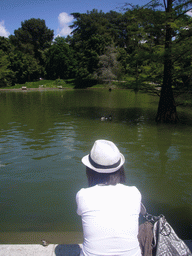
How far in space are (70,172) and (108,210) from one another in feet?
15.5

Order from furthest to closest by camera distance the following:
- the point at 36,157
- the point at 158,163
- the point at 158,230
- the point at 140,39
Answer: the point at 140,39
the point at 36,157
the point at 158,163
the point at 158,230

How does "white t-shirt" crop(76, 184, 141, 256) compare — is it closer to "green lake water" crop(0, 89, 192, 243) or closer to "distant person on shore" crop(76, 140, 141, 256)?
"distant person on shore" crop(76, 140, 141, 256)

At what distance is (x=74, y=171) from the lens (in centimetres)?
666

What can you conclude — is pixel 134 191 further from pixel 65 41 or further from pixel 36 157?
pixel 65 41

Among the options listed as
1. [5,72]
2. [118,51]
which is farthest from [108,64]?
[5,72]

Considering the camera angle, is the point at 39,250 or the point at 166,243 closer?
the point at 166,243

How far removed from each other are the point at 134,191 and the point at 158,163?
17.9 ft

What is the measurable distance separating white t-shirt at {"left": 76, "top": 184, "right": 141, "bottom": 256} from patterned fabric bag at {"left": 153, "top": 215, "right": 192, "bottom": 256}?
0.98 ft

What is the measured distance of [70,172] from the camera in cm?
659

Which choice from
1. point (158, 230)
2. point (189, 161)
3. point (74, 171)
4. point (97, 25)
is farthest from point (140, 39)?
point (97, 25)

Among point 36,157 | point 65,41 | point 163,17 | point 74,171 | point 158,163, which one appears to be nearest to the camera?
point 74,171

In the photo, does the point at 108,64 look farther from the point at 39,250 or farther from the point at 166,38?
the point at 39,250

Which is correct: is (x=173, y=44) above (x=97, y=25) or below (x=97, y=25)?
below

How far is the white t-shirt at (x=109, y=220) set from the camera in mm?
1931
